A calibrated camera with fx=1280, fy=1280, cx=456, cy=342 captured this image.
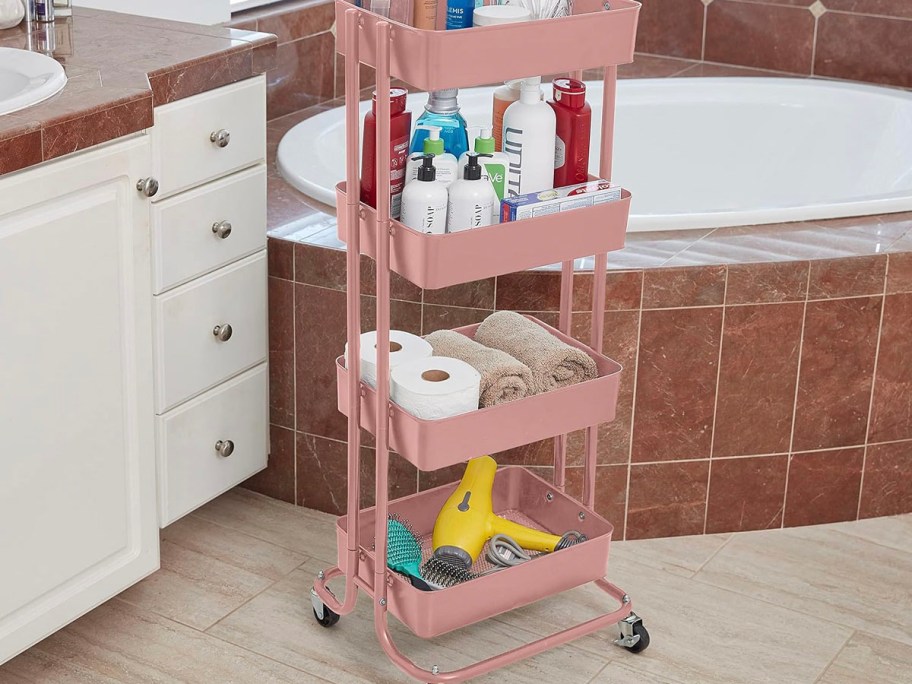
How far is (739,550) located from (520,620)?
475mm

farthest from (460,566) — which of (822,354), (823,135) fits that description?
(823,135)

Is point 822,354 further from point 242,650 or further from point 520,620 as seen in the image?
point 242,650

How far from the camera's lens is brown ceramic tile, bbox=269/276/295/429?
2.30 metres

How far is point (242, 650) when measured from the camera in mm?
2039

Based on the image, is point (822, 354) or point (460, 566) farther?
point (822, 354)

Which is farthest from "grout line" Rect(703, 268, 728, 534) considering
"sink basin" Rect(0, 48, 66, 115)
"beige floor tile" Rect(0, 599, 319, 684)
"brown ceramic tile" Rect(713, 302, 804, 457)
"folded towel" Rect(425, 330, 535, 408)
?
"sink basin" Rect(0, 48, 66, 115)

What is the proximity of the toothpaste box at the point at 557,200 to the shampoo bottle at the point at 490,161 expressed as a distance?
1.1 inches

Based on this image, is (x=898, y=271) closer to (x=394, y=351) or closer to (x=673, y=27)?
(x=394, y=351)

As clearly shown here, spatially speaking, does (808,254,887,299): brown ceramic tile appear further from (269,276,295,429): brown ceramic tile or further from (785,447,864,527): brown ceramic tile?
(269,276,295,429): brown ceramic tile

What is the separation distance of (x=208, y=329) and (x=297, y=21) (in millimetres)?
1179

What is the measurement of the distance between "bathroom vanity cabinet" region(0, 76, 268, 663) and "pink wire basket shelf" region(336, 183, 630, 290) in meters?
0.33

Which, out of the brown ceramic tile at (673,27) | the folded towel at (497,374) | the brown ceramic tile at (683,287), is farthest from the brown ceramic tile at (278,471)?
the brown ceramic tile at (673,27)

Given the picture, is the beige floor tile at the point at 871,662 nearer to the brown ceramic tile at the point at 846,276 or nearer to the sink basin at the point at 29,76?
the brown ceramic tile at the point at 846,276

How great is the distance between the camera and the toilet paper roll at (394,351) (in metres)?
1.85
